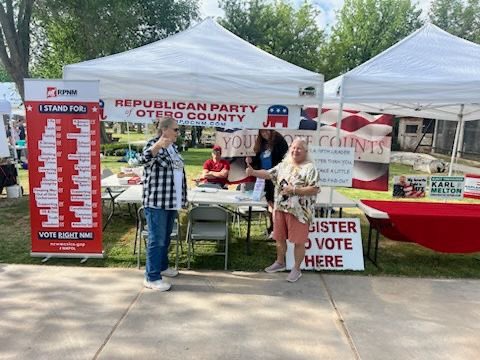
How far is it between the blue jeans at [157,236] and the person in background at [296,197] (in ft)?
3.80

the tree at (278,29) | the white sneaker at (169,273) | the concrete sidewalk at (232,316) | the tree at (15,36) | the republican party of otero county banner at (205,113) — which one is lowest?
the concrete sidewalk at (232,316)

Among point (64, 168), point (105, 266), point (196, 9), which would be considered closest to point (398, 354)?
point (105, 266)

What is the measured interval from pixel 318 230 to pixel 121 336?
268cm

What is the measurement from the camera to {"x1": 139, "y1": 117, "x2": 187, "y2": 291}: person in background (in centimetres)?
378

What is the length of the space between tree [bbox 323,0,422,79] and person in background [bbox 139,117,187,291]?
88.2ft

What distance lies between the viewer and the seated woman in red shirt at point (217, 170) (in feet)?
21.8

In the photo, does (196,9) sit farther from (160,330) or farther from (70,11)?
(160,330)

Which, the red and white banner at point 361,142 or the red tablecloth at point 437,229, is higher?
the red and white banner at point 361,142

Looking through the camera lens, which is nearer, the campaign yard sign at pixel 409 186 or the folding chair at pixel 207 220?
the folding chair at pixel 207 220

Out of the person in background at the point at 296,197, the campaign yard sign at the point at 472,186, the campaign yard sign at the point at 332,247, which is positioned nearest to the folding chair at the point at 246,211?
the campaign yard sign at the point at 332,247

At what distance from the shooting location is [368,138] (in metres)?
7.10

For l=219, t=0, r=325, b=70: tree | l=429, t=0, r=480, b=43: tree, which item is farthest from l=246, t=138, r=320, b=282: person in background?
l=429, t=0, r=480, b=43: tree

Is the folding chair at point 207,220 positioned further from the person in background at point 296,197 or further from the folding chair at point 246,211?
the folding chair at point 246,211

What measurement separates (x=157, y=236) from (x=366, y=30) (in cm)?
3141
